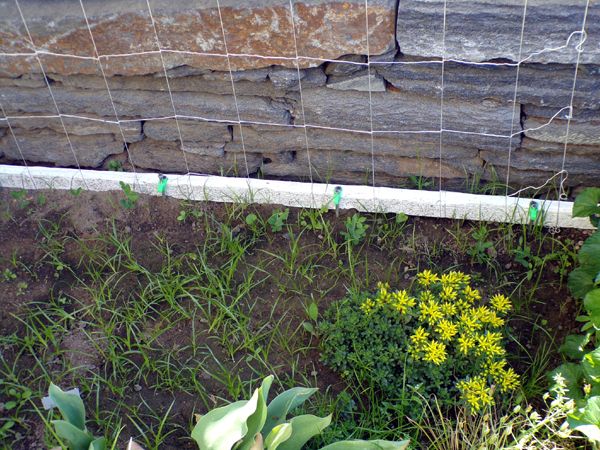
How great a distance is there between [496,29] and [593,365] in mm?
1121

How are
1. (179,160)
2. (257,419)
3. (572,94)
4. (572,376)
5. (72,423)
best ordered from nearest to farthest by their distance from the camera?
(257,419)
(72,423)
(572,376)
(572,94)
(179,160)

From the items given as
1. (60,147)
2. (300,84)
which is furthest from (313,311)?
(60,147)

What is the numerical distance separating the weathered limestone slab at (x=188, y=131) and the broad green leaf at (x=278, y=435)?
143 centimetres

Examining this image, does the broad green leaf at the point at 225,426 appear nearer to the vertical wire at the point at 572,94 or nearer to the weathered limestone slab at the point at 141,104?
the weathered limestone slab at the point at 141,104

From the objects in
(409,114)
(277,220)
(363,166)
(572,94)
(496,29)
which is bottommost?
(277,220)

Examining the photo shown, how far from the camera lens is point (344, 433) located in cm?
235

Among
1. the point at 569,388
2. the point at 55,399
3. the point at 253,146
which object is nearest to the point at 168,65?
the point at 253,146

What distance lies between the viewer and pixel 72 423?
214cm

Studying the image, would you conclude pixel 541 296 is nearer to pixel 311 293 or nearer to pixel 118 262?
pixel 311 293

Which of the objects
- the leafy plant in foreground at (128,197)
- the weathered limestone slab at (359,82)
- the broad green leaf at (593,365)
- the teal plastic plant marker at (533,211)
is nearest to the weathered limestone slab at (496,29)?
the weathered limestone slab at (359,82)

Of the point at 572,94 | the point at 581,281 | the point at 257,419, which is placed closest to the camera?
the point at 257,419

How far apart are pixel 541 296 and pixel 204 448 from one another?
136 cm

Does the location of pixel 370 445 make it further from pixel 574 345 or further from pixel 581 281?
pixel 581 281

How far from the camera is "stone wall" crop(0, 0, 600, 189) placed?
252 centimetres
